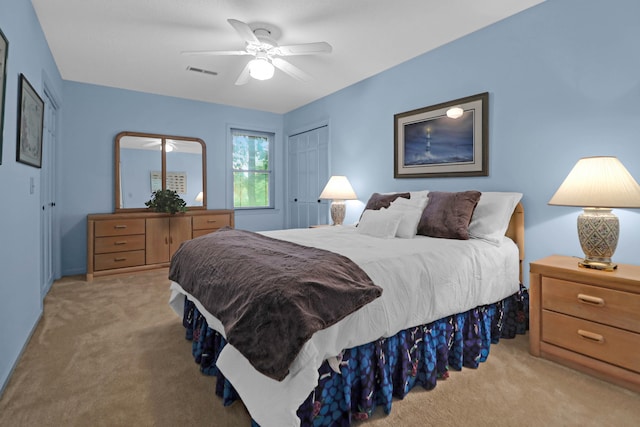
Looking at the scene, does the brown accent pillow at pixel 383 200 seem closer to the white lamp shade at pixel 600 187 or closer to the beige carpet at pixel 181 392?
the white lamp shade at pixel 600 187

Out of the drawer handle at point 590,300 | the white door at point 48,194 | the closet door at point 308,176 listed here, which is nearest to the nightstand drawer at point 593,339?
the drawer handle at point 590,300

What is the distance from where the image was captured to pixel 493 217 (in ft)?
8.14

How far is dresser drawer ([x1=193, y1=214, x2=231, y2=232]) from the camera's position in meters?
4.70

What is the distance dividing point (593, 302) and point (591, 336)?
19 centimetres

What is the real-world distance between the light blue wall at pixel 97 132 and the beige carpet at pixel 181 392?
7.18 feet

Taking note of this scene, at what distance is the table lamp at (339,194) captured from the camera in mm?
4074

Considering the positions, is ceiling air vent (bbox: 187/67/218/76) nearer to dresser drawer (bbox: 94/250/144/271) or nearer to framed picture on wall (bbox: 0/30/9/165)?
framed picture on wall (bbox: 0/30/9/165)

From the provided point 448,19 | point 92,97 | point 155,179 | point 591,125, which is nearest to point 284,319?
point 591,125

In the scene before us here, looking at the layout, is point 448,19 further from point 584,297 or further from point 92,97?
point 92,97

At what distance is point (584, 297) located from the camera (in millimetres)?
1891

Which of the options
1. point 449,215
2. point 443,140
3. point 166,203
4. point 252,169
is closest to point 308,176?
point 252,169

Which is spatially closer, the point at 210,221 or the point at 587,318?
the point at 587,318

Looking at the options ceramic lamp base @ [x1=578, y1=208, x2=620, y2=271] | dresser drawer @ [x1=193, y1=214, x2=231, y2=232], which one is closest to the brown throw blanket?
ceramic lamp base @ [x1=578, y1=208, x2=620, y2=271]

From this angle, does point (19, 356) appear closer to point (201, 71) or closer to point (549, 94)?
point (201, 71)
